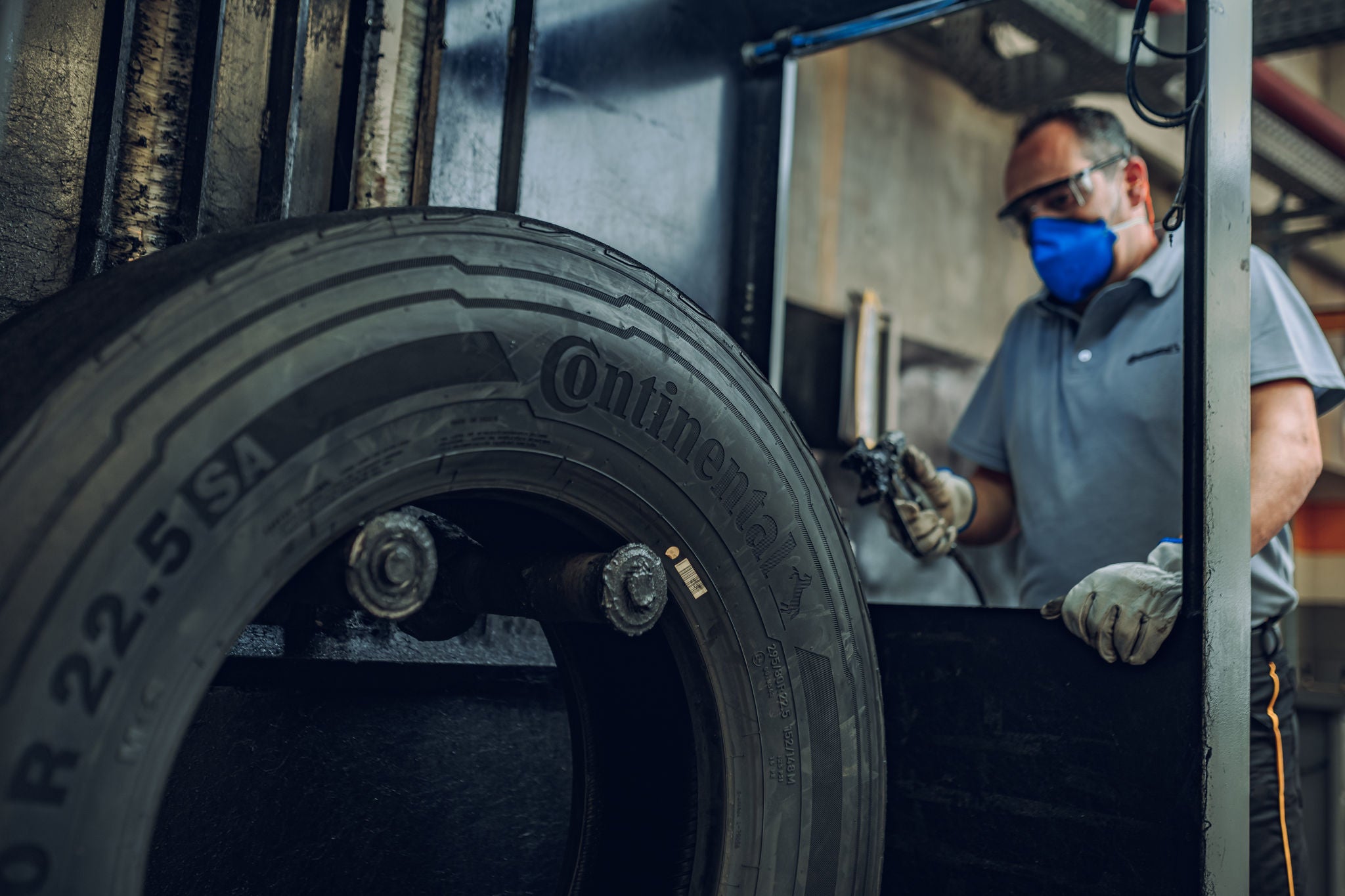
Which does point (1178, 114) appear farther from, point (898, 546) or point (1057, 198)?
point (898, 546)

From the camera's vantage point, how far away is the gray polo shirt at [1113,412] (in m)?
1.86

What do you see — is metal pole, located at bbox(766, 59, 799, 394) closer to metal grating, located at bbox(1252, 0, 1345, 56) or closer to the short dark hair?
the short dark hair

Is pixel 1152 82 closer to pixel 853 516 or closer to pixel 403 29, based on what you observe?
pixel 853 516

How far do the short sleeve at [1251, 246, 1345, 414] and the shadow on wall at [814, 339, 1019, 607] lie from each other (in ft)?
5.93

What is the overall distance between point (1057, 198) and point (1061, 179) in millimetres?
41

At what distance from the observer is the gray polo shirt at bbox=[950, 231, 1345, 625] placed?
6.09 ft

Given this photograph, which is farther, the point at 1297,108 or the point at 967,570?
the point at 1297,108

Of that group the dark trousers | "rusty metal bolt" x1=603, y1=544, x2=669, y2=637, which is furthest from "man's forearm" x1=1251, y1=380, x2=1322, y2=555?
"rusty metal bolt" x1=603, y1=544, x2=669, y2=637

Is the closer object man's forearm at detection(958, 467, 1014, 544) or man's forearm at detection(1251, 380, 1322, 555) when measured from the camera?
man's forearm at detection(1251, 380, 1322, 555)

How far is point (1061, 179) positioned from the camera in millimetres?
2225

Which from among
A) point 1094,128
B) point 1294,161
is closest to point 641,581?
point 1094,128

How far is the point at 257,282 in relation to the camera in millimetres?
753

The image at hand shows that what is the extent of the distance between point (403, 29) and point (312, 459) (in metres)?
0.82

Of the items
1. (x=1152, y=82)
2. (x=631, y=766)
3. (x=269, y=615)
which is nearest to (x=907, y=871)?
(x=631, y=766)
